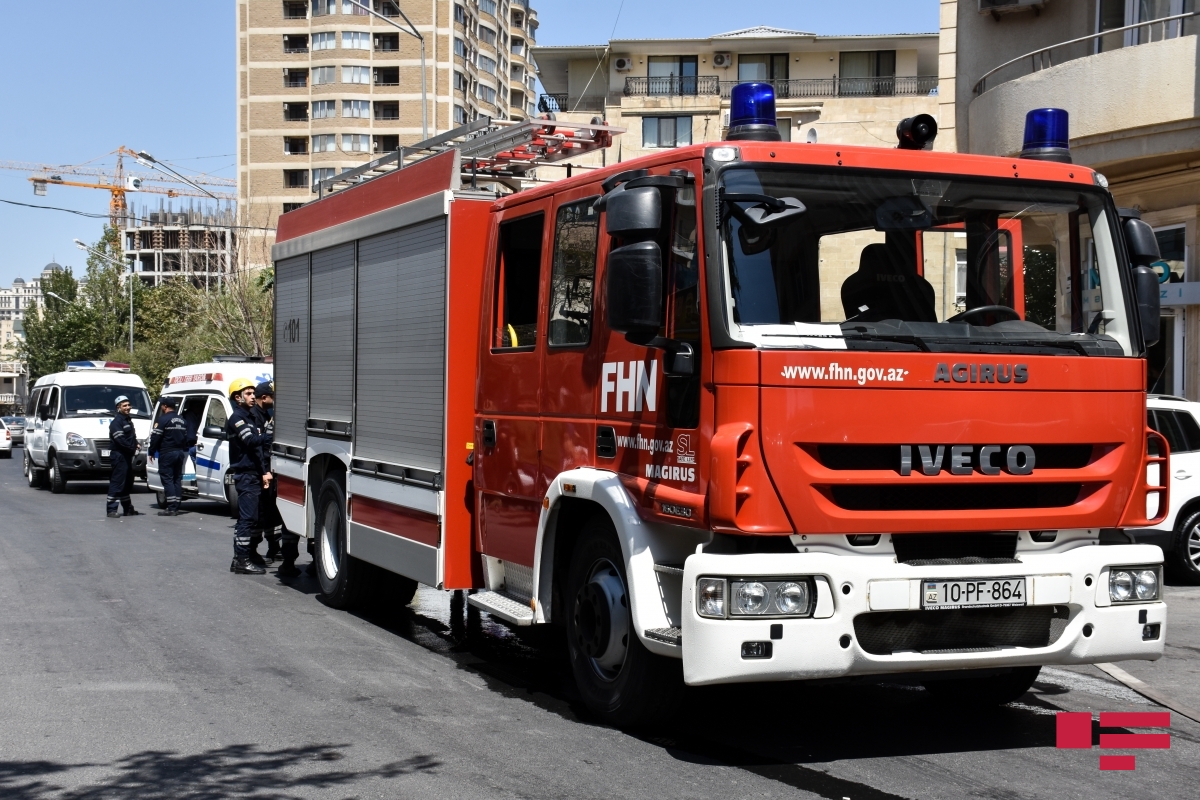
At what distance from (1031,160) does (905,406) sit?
65.2 inches

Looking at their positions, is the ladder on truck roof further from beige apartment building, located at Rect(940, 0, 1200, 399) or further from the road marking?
beige apartment building, located at Rect(940, 0, 1200, 399)

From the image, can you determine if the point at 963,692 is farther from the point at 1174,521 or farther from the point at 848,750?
the point at 1174,521

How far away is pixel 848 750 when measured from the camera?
20.6ft

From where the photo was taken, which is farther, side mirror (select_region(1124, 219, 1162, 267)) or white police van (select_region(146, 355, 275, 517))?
white police van (select_region(146, 355, 275, 517))

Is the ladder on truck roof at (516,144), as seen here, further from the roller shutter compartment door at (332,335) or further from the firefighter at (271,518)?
the firefighter at (271,518)

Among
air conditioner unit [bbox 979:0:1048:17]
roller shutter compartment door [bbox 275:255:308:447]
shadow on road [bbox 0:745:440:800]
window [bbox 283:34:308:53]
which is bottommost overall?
shadow on road [bbox 0:745:440:800]

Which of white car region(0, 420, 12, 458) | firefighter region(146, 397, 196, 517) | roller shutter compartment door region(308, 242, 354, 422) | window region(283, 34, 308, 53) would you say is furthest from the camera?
window region(283, 34, 308, 53)

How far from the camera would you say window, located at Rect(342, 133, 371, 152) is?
273ft

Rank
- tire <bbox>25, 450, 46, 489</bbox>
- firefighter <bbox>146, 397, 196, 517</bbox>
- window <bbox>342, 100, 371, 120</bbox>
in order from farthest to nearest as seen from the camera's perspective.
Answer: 1. window <bbox>342, 100, 371, 120</bbox>
2. tire <bbox>25, 450, 46, 489</bbox>
3. firefighter <bbox>146, 397, 196, 517</bbox>

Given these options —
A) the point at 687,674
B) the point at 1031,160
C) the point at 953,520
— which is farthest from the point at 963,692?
the point at 1031,160

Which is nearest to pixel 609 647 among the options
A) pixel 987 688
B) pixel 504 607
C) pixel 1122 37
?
pixel 504 607

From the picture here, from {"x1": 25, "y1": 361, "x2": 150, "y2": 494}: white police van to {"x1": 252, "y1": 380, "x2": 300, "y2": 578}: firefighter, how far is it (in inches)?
478

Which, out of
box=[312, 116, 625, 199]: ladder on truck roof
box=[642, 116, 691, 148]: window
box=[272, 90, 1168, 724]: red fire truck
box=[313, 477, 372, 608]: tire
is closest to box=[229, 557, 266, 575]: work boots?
box=[313, 477, 372, 608]: tire

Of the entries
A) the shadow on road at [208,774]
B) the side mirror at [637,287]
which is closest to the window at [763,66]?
the side mirror at [637,287]
